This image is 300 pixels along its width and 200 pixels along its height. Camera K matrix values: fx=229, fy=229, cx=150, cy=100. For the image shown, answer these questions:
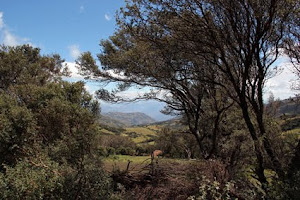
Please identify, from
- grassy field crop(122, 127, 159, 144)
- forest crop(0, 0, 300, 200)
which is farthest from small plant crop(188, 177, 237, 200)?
grassy field crop(122, 127, 159, 144)

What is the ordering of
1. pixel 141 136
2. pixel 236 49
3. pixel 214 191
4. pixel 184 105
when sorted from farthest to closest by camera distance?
pixel 141 136 → pixel 184 105 → pixel 236 49 → pixel 214 191

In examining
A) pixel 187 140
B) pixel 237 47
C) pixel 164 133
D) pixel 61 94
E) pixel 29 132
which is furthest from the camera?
pixel 164 133

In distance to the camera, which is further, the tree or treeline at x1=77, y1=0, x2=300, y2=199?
the tree

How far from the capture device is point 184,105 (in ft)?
38.8

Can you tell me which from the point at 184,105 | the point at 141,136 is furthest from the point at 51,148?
the point at 141,136

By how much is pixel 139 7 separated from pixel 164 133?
634 inches

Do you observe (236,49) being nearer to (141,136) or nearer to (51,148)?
(51,148)

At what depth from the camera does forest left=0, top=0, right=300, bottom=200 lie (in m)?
6.05

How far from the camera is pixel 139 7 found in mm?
6504

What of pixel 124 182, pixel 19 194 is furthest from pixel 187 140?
pixel 19 194

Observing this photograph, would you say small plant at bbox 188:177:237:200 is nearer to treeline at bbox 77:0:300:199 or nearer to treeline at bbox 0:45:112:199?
treeline at bbox 77:0:300:199

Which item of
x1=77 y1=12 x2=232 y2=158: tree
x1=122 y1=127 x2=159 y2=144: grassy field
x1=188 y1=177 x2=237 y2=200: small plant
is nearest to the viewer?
x1=188 y1=177 x2=237 y2=200: small plant

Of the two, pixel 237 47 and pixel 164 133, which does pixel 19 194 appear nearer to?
pixel 237 47

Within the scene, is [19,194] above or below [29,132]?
below
